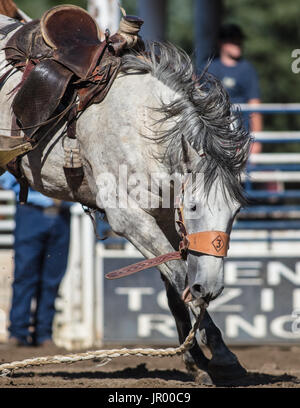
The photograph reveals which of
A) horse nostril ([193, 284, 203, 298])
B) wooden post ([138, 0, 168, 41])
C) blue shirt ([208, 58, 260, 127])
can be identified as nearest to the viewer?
horse nostril ([193, 284, 203, 298])

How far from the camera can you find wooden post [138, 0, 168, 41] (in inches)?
354

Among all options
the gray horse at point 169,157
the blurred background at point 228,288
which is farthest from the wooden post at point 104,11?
the gray horse at point 169,157

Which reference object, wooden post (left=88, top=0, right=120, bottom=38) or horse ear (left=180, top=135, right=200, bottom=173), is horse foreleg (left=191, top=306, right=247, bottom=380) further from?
wooden post (left=88, top=0, right=120, bottom=38)

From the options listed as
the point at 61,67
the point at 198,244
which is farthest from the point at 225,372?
the point at 61,67

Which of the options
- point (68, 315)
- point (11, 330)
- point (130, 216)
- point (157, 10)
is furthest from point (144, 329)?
point (157, 10)

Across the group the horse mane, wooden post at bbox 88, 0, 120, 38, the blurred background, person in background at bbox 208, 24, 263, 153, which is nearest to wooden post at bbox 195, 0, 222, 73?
person in background at bbox 208, 24, 263, 153

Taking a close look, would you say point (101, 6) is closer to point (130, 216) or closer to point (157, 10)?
point (157, 10)

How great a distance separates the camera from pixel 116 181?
440cm

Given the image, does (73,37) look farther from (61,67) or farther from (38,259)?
(38,259)

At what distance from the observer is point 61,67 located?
14.8 ft

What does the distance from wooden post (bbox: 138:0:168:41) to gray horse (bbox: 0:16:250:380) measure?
4.43 m

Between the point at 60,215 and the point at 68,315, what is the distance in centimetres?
100

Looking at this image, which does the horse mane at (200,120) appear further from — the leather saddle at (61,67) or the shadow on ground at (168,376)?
the shadow on ground at (168,376)

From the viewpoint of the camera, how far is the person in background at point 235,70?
752 cm
